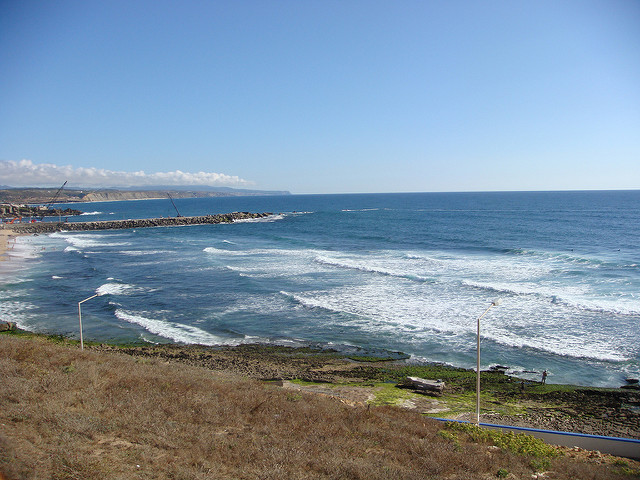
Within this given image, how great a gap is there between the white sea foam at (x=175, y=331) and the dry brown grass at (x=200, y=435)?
10168mm

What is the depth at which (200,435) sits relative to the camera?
11.5 meters

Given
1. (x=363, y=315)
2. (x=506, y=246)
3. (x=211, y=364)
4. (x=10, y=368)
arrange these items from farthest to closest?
(x=506, y=246) < (x=363, y=315) < (x=211, y=364) < (x=10, y=368)

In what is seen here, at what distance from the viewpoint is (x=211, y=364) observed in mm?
22047

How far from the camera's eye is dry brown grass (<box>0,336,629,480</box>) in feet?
32.3

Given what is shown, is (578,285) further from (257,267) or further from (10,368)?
(10,368)

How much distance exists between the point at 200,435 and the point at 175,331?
17277mm

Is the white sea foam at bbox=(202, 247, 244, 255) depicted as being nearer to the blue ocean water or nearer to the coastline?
the blue ocean water

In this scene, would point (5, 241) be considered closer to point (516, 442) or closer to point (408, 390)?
point (408, 390)

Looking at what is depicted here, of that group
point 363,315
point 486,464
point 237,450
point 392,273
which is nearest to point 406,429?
point 486,464

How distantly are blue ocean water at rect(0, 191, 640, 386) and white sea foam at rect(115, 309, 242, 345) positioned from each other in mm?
119

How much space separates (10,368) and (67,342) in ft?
35.4

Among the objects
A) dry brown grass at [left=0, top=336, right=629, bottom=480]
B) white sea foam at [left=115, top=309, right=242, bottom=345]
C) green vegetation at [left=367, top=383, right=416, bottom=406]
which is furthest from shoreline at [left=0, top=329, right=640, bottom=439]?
dry brown grass at [left=0, top=336, right=629, bottom=480]

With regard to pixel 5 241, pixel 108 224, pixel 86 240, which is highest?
pixel 108 224

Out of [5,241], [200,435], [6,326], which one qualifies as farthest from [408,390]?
[5,241]
